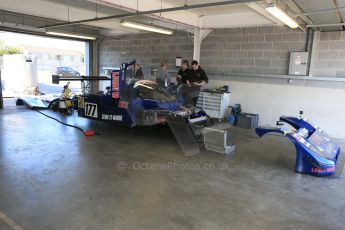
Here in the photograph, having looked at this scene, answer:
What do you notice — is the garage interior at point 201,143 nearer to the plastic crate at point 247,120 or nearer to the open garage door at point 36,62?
the plastic crate at point 247,120

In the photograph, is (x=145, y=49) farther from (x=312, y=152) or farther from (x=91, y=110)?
(x=312, y=152)

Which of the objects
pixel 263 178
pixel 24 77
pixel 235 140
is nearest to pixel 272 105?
pixel 235 140

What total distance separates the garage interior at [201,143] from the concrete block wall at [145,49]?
2.0 inches

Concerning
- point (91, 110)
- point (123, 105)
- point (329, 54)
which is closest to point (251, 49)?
point (329, 54)

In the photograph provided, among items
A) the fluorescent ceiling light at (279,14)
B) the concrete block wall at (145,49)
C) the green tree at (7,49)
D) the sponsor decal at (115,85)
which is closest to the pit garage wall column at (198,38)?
the concrete block wall at (145,49)

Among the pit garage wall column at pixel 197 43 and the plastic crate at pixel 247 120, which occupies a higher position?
the pit garage wall column at pixel 197 43

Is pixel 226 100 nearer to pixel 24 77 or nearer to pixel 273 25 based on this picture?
pixel 273 25

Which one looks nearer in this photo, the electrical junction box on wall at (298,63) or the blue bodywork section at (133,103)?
the blue bodywork section at (133,103)

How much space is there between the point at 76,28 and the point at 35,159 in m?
7.79

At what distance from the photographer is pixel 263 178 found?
148 inches

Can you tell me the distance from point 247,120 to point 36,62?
1094 cm

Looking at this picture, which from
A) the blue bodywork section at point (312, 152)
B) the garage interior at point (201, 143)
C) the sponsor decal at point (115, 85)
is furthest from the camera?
the sponsor decal at point (115, 85)

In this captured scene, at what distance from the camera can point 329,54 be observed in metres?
6.21

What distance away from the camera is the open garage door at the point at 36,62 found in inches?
477
